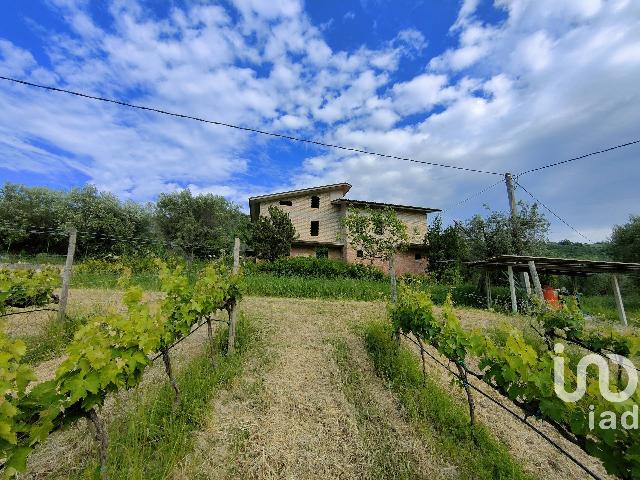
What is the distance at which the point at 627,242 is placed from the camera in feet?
82.3

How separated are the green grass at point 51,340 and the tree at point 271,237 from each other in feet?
46.0

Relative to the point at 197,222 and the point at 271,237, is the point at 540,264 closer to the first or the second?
the point at 271,237

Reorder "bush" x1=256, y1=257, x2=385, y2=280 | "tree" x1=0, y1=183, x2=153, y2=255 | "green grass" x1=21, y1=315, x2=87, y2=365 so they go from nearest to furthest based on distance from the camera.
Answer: "green grass" x1=21, y1=315, x2=87, y2=365
"bush" x1=256, y1=257, x2=385, y2=280
"tree" x1=0, y1=183, x2=153, y2=255

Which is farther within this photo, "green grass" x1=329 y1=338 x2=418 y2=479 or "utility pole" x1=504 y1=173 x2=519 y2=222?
"utility pole" x1=504 y1=173 x2=519 y2=222

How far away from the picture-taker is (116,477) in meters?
3.03

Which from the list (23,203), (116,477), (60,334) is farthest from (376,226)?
(23,203)

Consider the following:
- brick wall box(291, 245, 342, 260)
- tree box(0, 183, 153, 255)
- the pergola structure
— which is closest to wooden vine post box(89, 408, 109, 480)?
the pergola structure

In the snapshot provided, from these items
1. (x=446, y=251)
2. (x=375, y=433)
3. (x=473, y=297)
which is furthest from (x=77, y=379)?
(x=446, y=251)

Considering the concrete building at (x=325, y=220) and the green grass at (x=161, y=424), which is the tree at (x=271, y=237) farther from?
the green grass at (x=161, y=424)

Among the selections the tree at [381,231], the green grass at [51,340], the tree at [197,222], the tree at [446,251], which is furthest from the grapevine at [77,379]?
the tree at [197,222]

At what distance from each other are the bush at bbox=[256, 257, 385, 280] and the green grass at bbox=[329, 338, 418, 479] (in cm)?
1206

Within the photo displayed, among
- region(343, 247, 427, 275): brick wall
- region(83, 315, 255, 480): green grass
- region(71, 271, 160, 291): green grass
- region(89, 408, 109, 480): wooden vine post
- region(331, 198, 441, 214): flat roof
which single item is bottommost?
region(83, 315, 255, 480): green grass

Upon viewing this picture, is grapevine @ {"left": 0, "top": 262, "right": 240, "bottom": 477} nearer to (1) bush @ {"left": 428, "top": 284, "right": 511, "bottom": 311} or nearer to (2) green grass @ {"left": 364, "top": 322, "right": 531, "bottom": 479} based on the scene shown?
(2) green grass @ {"left": 364, "top": 322, "right": 531, "bottom": 479}

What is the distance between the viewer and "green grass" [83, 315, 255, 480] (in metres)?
3.23
